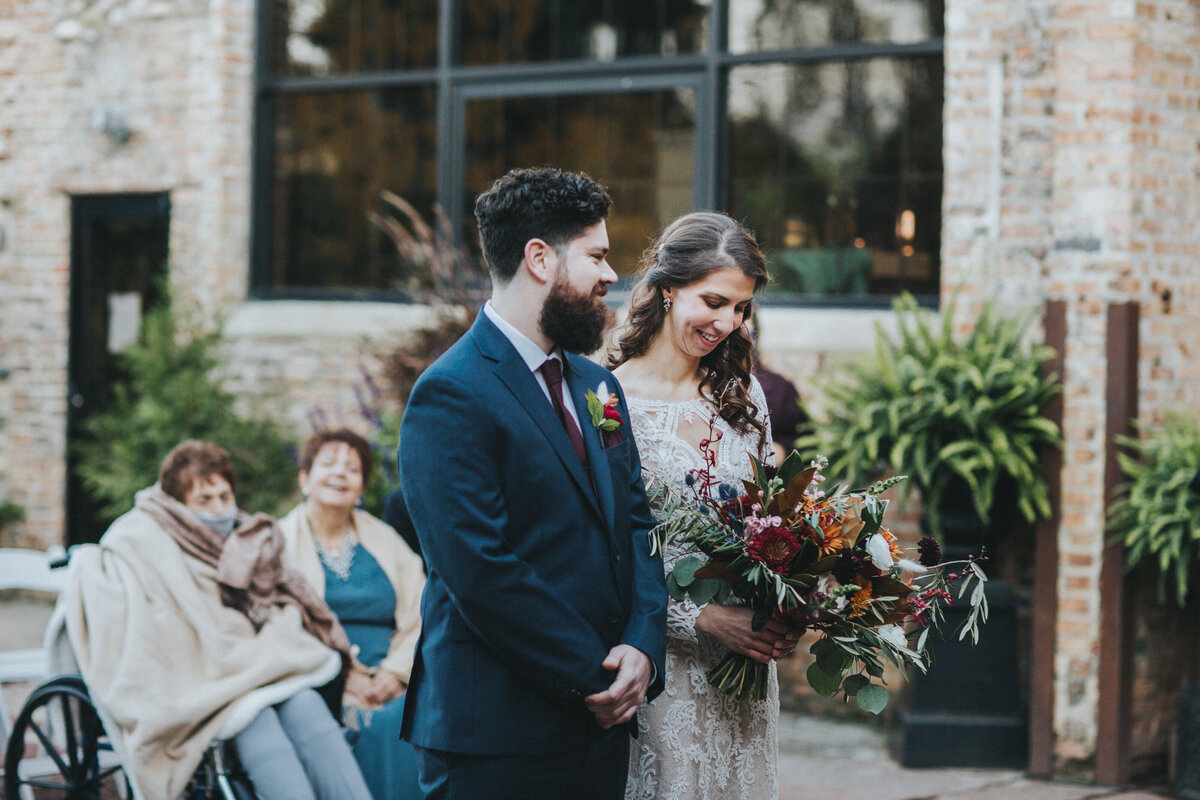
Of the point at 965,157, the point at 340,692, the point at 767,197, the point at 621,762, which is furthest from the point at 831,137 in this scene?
the point at 621,762

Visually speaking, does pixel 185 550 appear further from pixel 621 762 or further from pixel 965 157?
pixel 965 157

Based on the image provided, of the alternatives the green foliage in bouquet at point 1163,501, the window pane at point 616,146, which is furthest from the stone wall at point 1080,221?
the window pane at point 616,146

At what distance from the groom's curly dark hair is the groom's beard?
9cm

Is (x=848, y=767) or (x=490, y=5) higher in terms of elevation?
(x=490, y=5)

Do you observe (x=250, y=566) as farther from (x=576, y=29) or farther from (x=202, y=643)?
(x=576, y=29)

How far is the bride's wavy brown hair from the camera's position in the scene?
9.70 feet

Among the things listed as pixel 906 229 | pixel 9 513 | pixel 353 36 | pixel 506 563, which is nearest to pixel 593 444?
pixel 506 563

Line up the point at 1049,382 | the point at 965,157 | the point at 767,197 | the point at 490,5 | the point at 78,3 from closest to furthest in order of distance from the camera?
the point at 1049,382 < the point at 965,157 < the point at 767,197 < the point at 490,5 < the point at 78,3

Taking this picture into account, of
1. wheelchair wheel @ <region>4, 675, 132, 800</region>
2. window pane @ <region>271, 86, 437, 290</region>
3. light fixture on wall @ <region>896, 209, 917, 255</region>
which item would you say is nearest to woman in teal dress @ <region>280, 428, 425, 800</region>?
wheelchair wheel @ <region>4, 675, 132, 800</region>

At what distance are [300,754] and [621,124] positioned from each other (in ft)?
13.3

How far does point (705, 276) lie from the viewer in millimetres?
2945

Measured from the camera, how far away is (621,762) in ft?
8.57

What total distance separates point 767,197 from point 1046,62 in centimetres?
157

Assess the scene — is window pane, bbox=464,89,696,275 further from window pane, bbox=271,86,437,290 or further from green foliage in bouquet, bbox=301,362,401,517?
green foliage in bouquet, bbox=301,362,401,517
